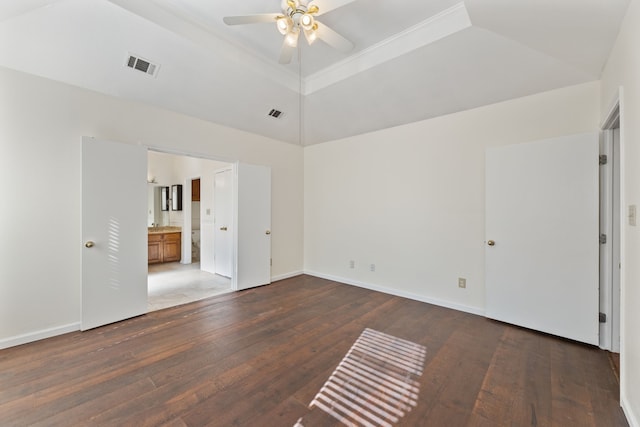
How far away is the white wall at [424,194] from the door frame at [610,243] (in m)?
0.30

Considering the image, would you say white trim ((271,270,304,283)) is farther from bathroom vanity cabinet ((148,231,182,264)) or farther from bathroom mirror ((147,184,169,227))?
bathroom mirror ((147,184,169,227))

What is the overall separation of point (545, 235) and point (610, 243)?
1.54ft

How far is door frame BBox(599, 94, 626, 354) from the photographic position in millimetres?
2422

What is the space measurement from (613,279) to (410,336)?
1.96m

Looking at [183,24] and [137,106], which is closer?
[183,24]

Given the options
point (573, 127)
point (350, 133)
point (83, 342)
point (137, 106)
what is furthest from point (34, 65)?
point (573, 127)

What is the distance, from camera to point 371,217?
4.34 meters

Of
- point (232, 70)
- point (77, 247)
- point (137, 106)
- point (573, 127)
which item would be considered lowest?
point (77, 247)

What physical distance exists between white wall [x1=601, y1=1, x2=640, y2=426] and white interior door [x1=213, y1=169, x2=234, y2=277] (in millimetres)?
4838

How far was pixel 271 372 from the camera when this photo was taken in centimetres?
212

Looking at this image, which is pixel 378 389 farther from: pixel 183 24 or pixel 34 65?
pixel 34 65

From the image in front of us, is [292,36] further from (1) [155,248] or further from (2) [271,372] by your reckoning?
(1) [155,248]

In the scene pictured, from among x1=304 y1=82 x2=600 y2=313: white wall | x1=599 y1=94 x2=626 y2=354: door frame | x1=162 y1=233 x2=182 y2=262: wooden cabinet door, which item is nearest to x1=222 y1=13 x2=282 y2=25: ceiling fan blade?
x1=304 y1=82 x2=600 y2=313: white wall

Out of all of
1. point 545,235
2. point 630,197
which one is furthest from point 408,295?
point 630,197
